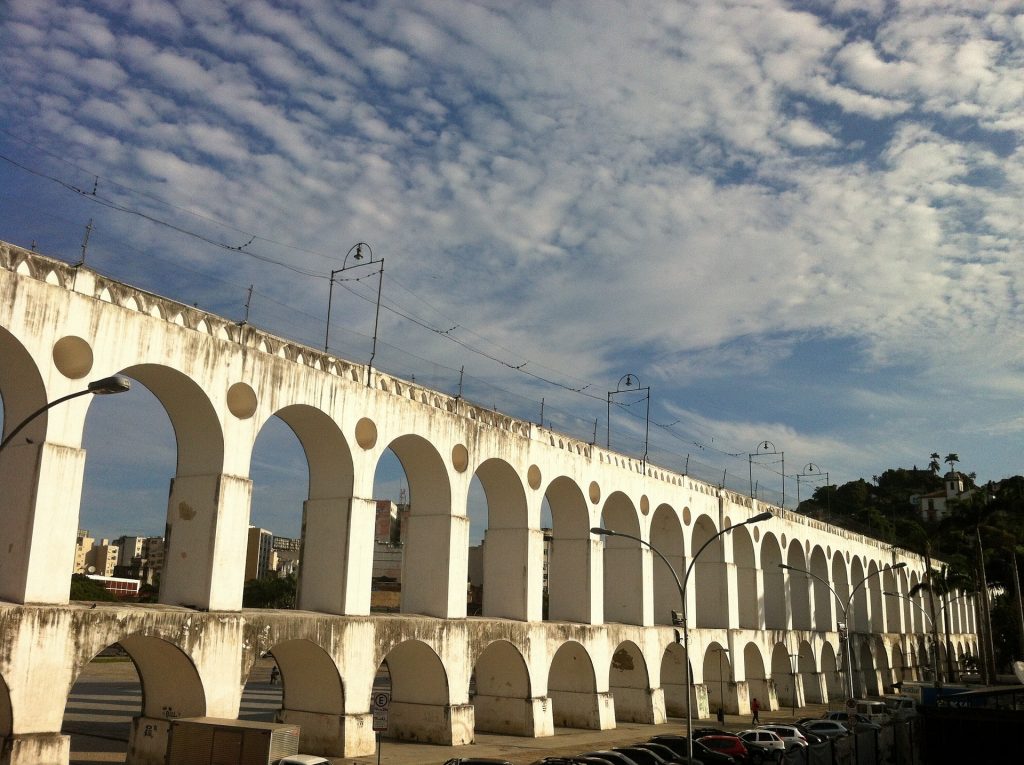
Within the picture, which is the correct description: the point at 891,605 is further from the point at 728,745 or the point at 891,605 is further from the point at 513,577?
the point at 728,745

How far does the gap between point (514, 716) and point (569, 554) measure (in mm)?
7679

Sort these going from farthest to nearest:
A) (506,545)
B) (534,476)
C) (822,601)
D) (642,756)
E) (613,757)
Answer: (822,601) → (534,476) → (506,545) → (642,756) → (613,757)

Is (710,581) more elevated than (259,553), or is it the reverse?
(259,553)

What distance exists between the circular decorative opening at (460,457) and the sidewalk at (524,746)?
8.92 metres

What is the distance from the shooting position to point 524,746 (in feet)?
99.4

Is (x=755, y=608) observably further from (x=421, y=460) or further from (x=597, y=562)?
(x=421, y=460)

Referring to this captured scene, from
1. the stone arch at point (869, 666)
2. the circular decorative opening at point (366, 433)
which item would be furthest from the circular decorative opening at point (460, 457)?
the stone arch at point (869, 666)

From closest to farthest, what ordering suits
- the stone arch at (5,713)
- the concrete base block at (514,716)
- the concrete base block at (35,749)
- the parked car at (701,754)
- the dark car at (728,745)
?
the concrete base block at (35,749) < the stone arch at (5,713) < the parked car at (701,754) < the dark car at (728,745) < the concrete base block at (514,716)

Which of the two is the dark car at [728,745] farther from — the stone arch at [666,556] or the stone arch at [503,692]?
the stone arch at [666,556]

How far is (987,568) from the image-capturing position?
86.5 meters

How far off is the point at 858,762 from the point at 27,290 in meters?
22.1

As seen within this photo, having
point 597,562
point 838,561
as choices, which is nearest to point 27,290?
point 597,562

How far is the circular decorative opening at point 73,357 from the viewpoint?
20.2 meters

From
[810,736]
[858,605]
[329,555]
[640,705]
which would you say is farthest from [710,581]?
[858,605]
